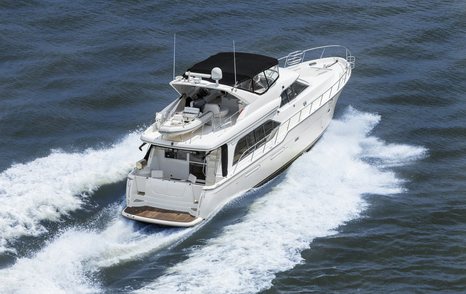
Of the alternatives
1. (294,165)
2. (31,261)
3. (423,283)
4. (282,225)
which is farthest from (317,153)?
(31,261)

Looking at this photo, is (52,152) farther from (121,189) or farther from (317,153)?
(317,153)

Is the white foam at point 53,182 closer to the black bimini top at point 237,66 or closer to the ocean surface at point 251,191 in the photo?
the ocean surface at point 251,191

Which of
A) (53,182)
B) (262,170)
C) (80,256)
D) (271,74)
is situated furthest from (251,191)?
(80,256)

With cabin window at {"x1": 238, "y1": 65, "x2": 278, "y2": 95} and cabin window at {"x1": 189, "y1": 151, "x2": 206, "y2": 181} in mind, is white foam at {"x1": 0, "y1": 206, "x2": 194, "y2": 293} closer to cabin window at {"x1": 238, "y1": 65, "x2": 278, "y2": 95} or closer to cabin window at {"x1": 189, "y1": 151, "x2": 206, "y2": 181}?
cabin window at {"x1": 189, "y1": 151, "x2": 206, "y2": 181}

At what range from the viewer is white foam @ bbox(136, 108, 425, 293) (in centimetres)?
2423

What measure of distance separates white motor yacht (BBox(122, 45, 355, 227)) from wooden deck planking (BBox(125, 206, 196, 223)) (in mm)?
28

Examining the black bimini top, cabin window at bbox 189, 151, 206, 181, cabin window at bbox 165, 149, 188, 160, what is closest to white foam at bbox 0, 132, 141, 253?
cabin window at bbox 165, 149, 188, 160

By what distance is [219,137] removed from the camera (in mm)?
27438

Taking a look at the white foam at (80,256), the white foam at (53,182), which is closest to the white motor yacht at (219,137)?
the white foam at (80,256)

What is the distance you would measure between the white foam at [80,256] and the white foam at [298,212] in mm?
1281

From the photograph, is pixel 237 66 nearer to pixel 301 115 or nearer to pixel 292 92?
pixel 292 92

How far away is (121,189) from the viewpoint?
29.0 metres

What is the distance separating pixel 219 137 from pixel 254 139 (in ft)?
6.27

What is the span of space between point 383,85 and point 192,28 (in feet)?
29.2
